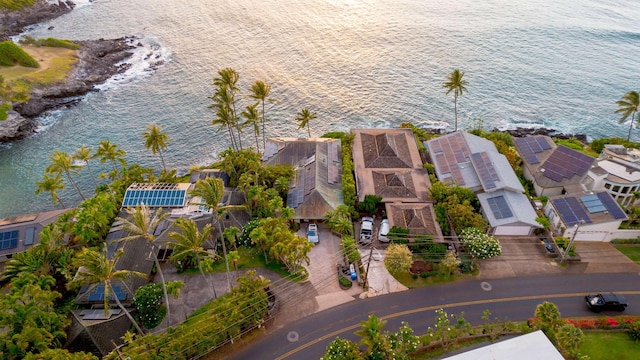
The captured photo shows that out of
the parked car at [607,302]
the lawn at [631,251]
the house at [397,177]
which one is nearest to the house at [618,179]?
the lawn at [631,251]

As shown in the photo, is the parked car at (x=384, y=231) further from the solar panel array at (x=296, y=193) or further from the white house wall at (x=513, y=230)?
the white house wall at (x=513, y=230)

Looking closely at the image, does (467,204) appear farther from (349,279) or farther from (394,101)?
(394,101)

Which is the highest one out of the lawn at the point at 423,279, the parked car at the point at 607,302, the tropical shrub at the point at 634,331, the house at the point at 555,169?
the house at the point at 555,169

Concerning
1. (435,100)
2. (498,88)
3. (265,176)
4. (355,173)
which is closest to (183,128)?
(265,176)

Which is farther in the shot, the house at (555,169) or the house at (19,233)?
the house at (555,169)

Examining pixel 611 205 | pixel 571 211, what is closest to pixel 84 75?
pixel 571 211

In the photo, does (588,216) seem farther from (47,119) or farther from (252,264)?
(47,119)
